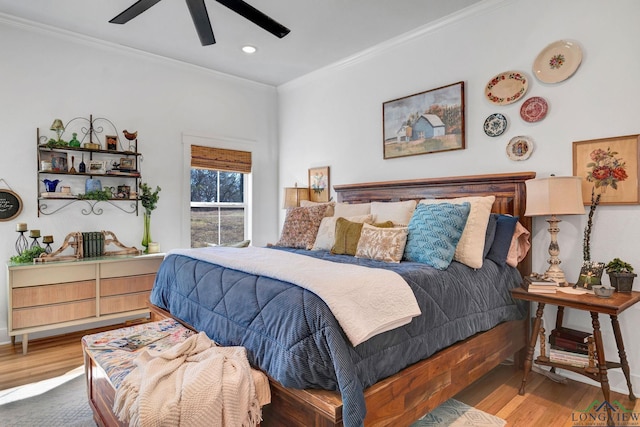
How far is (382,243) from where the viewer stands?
244 centimetres

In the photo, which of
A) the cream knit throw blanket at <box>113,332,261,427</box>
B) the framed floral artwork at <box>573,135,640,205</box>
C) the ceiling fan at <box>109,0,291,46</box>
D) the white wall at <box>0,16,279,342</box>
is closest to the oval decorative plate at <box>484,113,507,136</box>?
the framed floral artwork at <box>573,135,640,205</box>

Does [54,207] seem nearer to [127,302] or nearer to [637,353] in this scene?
[127,302]

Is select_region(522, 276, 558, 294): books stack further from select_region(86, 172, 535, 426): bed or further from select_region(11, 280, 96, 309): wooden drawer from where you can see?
select_region(11, 280, 96, 309): wooden drawer

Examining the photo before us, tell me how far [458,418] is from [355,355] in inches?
39.7

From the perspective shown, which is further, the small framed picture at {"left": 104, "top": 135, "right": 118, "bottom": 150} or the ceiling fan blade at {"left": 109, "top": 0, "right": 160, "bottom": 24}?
the small framed picture at {"left": 104, "top": 135, "right": 118, "bottom": 150}

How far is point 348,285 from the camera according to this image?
1.64 metres

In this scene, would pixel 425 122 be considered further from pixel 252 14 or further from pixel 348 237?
pixel 252 14

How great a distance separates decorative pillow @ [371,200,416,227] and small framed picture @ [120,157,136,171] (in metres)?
2.56

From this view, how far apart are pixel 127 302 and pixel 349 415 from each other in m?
2.92

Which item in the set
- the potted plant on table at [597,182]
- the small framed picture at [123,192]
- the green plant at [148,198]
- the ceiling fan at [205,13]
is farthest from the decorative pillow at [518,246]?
the small framed picture at [123,192]

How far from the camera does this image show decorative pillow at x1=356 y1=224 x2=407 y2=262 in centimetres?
237

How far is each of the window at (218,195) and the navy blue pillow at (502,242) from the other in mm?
3232

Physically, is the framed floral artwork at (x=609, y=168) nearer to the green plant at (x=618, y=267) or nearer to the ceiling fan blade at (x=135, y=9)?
the green plant at (x=618, y=267)

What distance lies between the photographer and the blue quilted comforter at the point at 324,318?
57.7 inches
